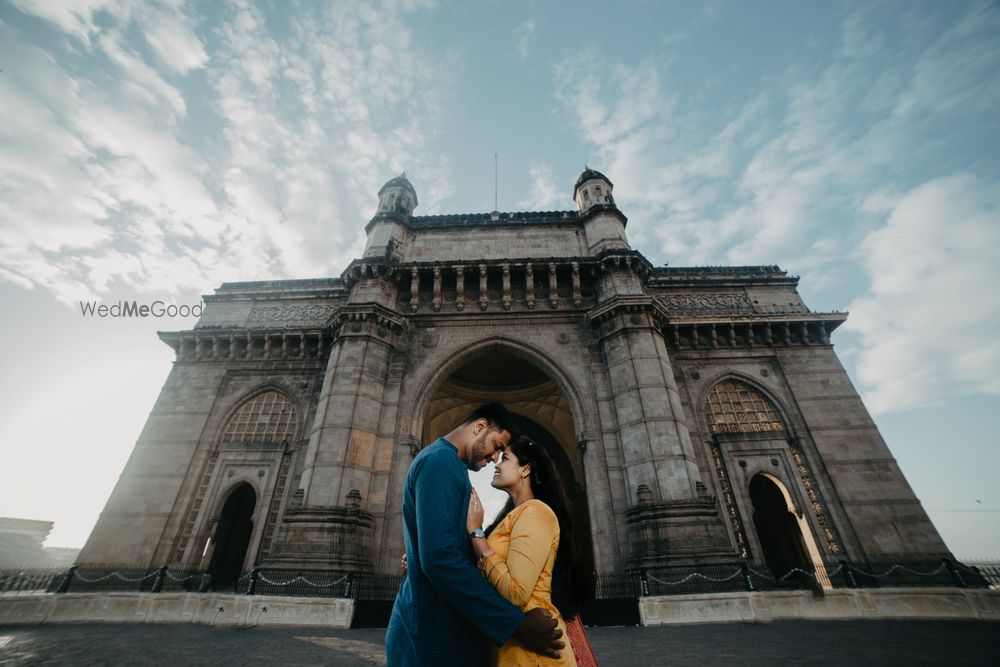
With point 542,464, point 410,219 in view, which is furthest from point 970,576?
point 410,219

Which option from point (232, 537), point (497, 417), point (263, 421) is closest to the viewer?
point (497, 417)

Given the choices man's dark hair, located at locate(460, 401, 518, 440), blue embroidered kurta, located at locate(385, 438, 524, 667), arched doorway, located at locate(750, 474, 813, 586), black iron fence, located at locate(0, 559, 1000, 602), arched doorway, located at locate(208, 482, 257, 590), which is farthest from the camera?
arched doorway, located at locate(750, 474, 813, 586)

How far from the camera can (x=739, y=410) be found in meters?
14.2

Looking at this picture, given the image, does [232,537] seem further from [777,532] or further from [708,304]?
[708,304]

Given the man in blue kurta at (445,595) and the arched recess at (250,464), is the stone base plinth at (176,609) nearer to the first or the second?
the arched recess at (250,464)

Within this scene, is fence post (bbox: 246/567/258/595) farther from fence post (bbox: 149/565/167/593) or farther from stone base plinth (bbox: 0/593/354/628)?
fence post (bbox: 149/565/167/593)

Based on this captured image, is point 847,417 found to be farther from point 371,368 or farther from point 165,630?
point 165,630

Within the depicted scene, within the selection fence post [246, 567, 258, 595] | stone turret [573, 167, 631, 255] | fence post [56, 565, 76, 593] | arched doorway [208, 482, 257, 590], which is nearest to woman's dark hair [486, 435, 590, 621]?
fence post [246, 567, 258, 595]

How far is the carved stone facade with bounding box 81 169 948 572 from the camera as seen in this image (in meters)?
10.9

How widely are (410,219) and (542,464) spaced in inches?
625

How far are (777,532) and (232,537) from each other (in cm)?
2089

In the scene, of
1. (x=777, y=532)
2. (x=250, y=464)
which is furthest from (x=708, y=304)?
(x=250, y=464)

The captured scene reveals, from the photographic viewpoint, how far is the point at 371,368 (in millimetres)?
12672

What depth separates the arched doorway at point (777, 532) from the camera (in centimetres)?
1457
